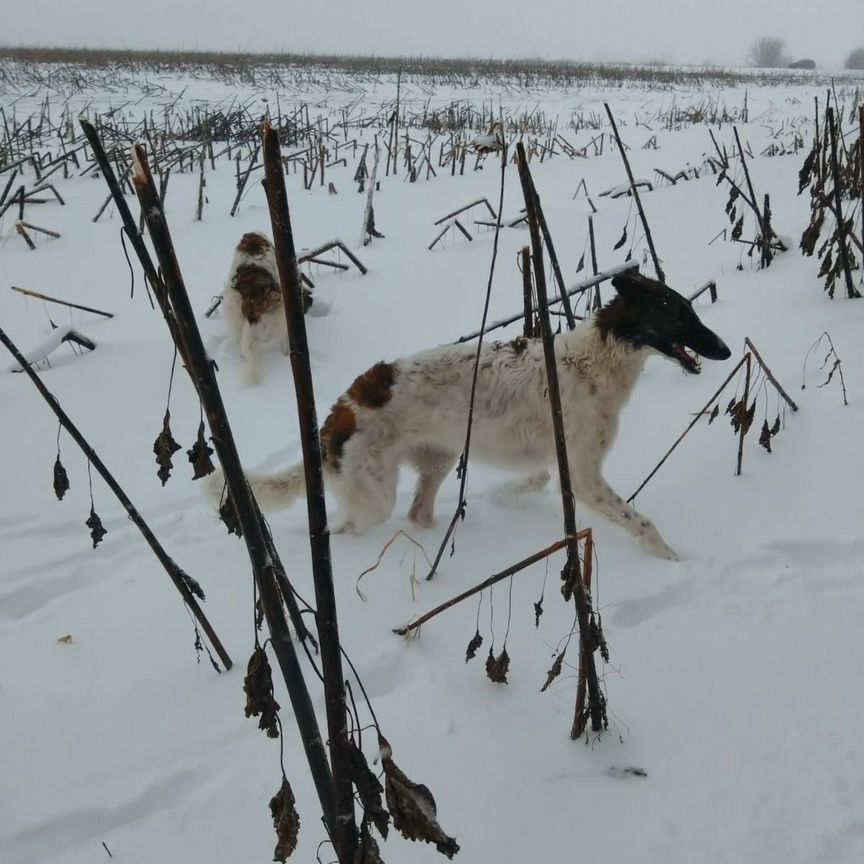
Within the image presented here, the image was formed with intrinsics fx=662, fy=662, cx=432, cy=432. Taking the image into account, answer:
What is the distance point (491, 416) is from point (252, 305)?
2.95 meters

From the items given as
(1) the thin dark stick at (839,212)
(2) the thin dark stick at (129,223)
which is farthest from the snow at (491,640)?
(2) the thin dark stick at (129,223)

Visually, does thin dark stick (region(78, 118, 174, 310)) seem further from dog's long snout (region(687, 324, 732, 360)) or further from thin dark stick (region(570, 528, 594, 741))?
dog's long snout (region(687, 324, 732, 360))

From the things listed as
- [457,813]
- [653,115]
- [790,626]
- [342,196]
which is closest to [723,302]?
[790,626]

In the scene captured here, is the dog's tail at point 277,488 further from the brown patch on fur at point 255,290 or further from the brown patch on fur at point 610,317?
the brown patch on fur at point 255,290

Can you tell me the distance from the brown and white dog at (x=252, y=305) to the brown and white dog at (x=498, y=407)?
2.33 meters

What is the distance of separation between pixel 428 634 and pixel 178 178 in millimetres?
10908

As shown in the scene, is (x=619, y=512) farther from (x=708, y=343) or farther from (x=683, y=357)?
(x=708, y=343)

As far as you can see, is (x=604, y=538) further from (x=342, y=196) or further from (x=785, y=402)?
(x=342, y=196)

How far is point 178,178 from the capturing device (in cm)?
1125

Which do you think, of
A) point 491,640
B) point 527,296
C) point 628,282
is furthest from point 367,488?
point 628,282

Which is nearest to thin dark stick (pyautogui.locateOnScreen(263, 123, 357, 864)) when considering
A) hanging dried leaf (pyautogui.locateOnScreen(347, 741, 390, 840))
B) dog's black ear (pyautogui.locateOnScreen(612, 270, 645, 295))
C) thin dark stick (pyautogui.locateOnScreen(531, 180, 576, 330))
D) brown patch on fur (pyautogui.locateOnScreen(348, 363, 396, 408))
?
hanging dried leaf (pyautogui.locateOnScreen(347, 741, 390, 840))

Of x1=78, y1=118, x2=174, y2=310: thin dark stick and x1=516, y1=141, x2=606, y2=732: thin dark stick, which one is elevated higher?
x1=78, y1=118, x2=174, y2=310: thin dark stick

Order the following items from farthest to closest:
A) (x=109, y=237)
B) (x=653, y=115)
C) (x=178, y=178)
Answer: (x=653, y=115) → (x=178, y=178) → (x=109, y=237)

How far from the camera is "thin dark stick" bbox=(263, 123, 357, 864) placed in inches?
30.7
